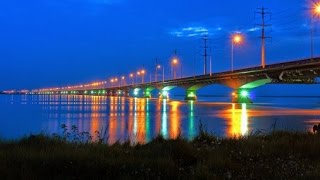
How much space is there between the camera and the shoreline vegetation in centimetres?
923

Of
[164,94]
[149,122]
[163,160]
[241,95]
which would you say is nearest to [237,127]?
[149,122]

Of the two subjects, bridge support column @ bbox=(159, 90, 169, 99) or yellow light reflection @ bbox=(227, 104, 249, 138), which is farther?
bridge support column @ bbox=(159, 90, 169, 99)

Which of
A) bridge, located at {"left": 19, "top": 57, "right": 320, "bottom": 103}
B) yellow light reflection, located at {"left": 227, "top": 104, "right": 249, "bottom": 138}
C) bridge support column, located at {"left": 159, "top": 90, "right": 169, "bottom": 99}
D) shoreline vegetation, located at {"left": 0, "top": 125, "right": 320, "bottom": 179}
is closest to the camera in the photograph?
shoreline vegetation, located at {"left": 0, "top": 125, "right": 320, "bottom": 179}

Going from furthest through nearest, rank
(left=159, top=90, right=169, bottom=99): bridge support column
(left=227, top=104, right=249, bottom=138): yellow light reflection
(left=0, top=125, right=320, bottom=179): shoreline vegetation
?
(left=159, top=90, right=169, bottom=99): bridge support column, (left=227, top=104, right=249, bottom=138): yellow light reflection, (left=0, top=125, right=320, bottom=179): shoreline vegetation

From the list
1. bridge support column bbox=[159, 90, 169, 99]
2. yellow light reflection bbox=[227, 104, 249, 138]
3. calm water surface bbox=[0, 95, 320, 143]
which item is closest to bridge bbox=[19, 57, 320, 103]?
calm water surface bbox=[0, 95, 320, 143]

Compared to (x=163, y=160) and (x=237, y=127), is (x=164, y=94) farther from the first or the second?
(x=163, y=160)

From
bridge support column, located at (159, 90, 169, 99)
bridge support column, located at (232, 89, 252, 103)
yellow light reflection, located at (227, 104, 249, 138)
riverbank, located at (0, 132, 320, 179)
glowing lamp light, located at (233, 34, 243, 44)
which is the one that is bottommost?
yellow light reflection, located at (227, 104, 249, 138)

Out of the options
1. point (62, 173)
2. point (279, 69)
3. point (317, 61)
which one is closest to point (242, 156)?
point (62, 173)

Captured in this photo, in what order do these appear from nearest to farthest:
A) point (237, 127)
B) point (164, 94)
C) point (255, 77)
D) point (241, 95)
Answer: point (237, 127) → point (255, 77) → point (241, 95) → point (164, 94)

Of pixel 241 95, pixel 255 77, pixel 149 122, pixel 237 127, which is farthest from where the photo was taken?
pixel 241 95

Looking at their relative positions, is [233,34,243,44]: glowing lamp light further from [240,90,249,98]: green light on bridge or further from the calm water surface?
the calm water surface

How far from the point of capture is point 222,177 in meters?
9.20

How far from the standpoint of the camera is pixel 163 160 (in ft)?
34.1

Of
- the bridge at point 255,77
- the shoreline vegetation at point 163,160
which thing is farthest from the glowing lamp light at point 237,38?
the shoreline vegetation at point 163,160
